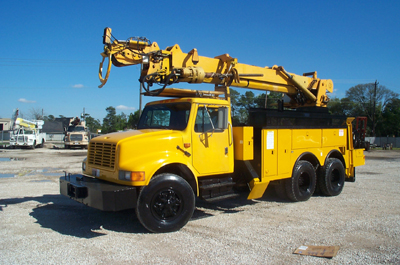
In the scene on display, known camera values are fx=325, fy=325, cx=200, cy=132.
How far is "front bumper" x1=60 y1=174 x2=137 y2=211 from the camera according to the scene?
5.21m

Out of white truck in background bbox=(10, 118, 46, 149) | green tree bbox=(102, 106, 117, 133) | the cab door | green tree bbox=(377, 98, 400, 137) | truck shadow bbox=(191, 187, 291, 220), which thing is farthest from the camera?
green tree bbox=(102, 106, 117, 133)

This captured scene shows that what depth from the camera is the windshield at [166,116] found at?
644cm

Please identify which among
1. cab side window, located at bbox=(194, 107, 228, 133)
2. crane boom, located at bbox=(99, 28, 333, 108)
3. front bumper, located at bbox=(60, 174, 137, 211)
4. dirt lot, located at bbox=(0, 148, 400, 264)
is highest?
crane boom, located at bbox=(99, 28, 333, 108)

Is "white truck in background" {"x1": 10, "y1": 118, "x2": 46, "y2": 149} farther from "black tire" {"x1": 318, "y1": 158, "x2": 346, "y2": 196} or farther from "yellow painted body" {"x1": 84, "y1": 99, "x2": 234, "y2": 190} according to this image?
"black tire" {"x1": 318, "y1": 158, "x2": 346, "y2": 196}

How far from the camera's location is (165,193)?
5734mm

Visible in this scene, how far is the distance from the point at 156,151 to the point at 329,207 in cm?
→ 468

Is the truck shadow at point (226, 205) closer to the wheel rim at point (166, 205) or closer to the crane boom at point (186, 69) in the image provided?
the wheel rim at point (166, 205)

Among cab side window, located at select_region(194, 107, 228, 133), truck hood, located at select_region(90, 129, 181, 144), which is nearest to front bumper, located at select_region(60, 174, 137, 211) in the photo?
truck hood, located at select_region(90, 129, 181, 144)

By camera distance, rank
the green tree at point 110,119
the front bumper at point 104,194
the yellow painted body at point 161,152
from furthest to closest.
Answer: the green tree at point 110,119
the yellow painted body at point 161,152
the front bumper at point 104,194

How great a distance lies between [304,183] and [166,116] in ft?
14.2

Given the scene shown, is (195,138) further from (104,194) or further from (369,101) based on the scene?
(369,101)

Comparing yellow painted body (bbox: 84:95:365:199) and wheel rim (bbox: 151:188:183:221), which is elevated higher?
yellow painted body (bbox: 84:95:365:199)

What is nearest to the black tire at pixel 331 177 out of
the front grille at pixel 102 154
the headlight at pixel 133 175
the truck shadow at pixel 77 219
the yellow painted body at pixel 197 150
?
the yellow painted body at pixel 197 150

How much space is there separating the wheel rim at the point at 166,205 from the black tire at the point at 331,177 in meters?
4.94
